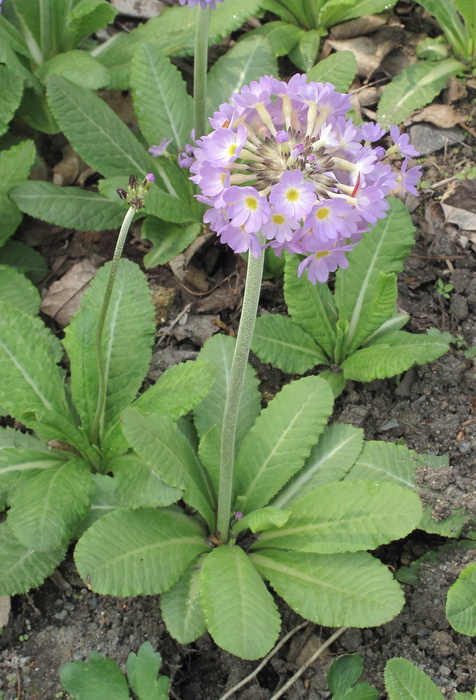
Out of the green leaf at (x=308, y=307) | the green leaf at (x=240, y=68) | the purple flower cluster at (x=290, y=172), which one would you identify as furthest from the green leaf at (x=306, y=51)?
the purple flower cluster at (x=290, y=172)

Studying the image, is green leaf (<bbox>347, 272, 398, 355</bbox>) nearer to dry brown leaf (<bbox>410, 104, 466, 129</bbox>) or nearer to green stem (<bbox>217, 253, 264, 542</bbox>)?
green stem (<bbox>217, 253, 264, 542</bbox>)

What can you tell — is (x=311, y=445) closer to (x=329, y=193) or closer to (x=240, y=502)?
(x=240, y=502)

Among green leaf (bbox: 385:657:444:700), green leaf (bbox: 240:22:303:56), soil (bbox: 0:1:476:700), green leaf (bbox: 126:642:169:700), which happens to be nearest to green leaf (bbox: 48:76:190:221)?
soil (bbox: 0:1:476:700)

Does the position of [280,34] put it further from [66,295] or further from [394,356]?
[394,356]

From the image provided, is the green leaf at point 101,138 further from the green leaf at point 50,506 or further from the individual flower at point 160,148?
the green leaf at point 50,506

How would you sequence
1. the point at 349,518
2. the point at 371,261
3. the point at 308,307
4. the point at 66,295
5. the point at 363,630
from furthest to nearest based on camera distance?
the point at 66,295, the point at 371,261, the point at 308,307, the point at 363,630, the point at 349,518

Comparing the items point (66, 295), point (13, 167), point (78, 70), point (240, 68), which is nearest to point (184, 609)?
point (66, 295)

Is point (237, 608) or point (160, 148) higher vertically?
point (160, 148)
